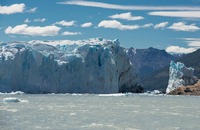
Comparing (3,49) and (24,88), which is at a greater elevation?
(3,49)

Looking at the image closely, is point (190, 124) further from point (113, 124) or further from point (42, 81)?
point (42, 81)

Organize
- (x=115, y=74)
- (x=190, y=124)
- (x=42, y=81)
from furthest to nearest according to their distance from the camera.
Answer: (x=115, y=74)
(x=42, y=81)
(x=190, y=124)

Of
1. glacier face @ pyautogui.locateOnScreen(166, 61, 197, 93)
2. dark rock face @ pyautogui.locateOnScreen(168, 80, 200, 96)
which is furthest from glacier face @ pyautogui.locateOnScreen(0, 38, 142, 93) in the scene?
glacier face @ pyautogui.locateOnScreen(166, 61, 197, 93)

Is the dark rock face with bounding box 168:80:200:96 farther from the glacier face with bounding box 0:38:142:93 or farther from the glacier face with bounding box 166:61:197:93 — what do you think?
the glacier face with bounding box 0:38:142:93

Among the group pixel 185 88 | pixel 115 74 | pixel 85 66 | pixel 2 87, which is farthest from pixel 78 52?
pixel 185 88

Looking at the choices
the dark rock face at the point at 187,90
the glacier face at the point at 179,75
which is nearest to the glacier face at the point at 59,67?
the dark rock face at the point at 187,90

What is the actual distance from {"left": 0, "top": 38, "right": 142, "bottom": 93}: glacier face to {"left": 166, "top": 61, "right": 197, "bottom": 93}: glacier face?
37.8 meters

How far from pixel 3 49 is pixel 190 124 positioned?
67.8 meters

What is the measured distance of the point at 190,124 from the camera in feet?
108

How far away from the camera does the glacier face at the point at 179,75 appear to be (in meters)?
139

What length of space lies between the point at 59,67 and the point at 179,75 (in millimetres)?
56024

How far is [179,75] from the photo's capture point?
141125 millimetres

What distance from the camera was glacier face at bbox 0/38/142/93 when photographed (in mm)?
90312

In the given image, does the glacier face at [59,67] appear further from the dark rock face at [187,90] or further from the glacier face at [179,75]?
the glacier face at [179,75]
